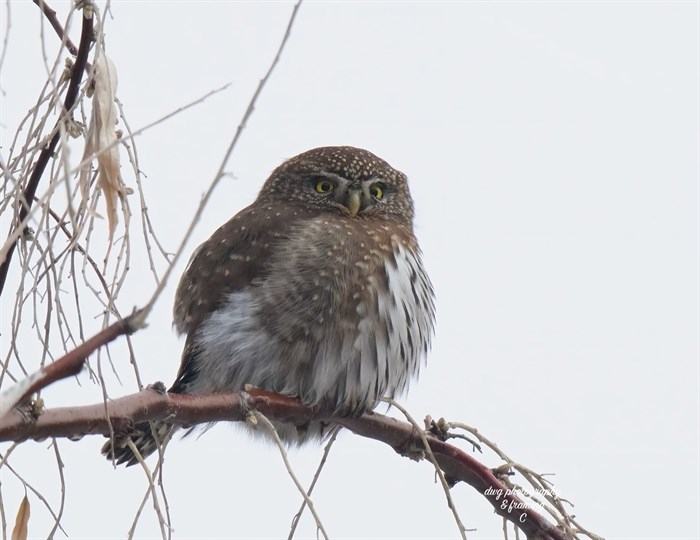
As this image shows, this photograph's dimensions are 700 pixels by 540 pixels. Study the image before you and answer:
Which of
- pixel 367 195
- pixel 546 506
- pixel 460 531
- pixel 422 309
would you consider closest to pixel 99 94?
pixel 460 531

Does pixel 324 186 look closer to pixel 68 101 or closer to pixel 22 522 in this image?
pixel 68 101

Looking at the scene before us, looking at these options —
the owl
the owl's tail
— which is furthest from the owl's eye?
the owl's tail

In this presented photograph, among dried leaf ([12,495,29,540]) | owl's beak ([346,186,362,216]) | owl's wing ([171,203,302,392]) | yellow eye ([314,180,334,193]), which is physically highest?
yellow eye ([314,180,334,193])

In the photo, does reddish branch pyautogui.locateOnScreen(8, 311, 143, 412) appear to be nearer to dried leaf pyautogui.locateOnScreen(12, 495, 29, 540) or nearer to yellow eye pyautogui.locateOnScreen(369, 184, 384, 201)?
dried leaf pyautogui.locateOnScreen(12, 495, 29, 540)

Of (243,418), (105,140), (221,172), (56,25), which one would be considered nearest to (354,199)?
(243,418)

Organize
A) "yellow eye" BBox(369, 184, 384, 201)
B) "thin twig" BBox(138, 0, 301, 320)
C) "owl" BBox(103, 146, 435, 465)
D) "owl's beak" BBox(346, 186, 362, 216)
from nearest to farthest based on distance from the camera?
"thin twig" BBox(138, 0, 301, 320) → "owl" BBox(103, 146, 435, 465) → "owl's beak" BBox(346, 186, 362, 216) → "yellow eye" BBox(369, 184, 384, 201)

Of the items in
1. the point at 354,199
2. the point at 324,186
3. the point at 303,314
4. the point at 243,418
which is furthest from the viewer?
the point at 324,186
